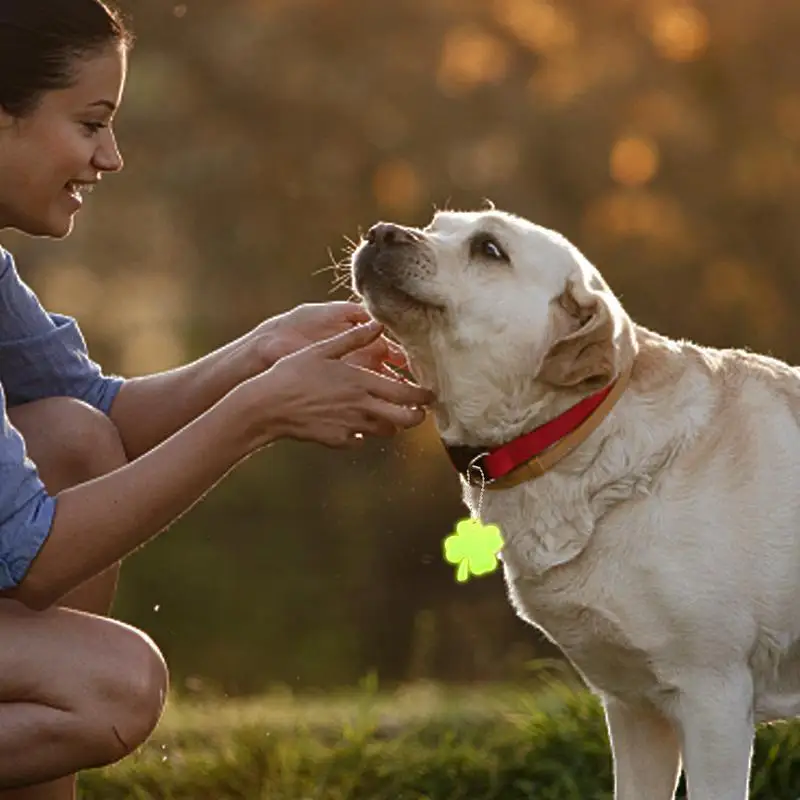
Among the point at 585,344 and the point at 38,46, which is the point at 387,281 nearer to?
the point at 585,344

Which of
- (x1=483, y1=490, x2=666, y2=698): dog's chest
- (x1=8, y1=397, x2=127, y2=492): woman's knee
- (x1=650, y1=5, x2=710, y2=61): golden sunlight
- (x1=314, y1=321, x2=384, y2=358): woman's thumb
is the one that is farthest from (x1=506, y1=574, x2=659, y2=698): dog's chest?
(x1=650, y1=5, x2=710, y2=61): golden sunlight

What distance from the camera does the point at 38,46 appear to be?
2906mm

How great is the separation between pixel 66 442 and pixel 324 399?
631 millimetres

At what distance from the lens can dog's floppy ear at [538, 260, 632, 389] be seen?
2.97m

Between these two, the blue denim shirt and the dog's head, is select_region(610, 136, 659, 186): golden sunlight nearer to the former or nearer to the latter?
the blue denim shirt

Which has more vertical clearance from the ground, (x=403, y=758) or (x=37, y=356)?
(x=37, y=356)

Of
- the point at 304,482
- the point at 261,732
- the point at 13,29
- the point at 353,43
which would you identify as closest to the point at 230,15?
the point at 353,43

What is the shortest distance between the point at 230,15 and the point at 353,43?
0.84 meters

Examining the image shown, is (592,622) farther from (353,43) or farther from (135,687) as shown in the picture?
(353,43)

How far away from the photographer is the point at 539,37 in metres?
8.91

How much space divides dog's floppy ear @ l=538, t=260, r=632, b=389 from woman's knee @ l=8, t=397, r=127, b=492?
912mm

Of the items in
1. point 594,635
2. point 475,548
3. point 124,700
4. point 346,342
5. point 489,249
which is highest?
point 489,249

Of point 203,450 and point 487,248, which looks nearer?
point 203,450

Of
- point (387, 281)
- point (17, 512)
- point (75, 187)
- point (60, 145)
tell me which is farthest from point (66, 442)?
point (387, 281)
